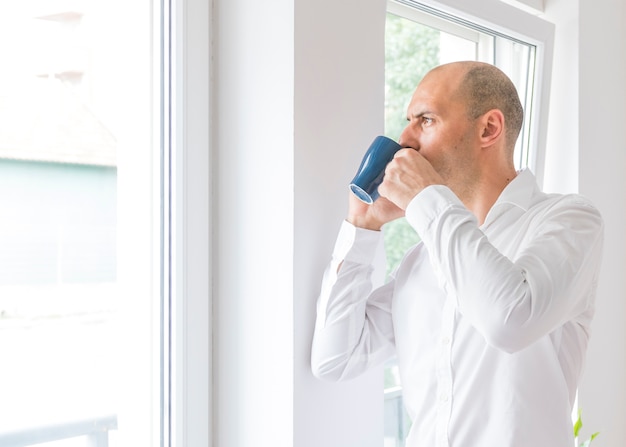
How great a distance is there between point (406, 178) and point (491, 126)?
0.76 ft

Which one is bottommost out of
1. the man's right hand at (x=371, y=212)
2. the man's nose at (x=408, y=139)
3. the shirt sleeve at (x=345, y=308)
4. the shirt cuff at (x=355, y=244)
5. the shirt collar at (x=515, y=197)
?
the shirt sleeve at (x=345, y=308)

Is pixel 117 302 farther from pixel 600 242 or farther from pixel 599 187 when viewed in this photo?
pixel 599 187

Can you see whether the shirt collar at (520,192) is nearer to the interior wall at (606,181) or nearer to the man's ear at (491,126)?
the man's ear at (491,126)

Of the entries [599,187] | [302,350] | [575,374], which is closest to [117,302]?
[302,350]

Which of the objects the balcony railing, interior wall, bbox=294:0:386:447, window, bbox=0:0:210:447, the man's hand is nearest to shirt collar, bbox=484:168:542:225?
the man's hand

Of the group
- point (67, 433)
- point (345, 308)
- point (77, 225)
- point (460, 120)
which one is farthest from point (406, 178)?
point (67, 433)

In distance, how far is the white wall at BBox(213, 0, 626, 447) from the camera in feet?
4.66

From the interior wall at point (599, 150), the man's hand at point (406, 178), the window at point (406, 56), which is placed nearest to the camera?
the man's hand at point (406, 178)

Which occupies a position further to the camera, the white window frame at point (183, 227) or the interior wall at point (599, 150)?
the interior wall at point (599, 150)

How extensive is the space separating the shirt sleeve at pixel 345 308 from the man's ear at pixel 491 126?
0.27 meters

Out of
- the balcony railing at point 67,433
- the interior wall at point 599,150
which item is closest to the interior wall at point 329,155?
the balcony railing at point 67,433

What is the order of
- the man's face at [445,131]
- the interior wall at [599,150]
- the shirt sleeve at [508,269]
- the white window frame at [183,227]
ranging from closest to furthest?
the shirt sleeve at [508,269] < the man's face at [445,131] < the white window frame at [183,227] < the interior wall at [599,150]

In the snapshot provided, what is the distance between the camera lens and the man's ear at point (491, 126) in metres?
1.40

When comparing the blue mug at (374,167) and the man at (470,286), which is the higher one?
the blue mug at (374,167)
